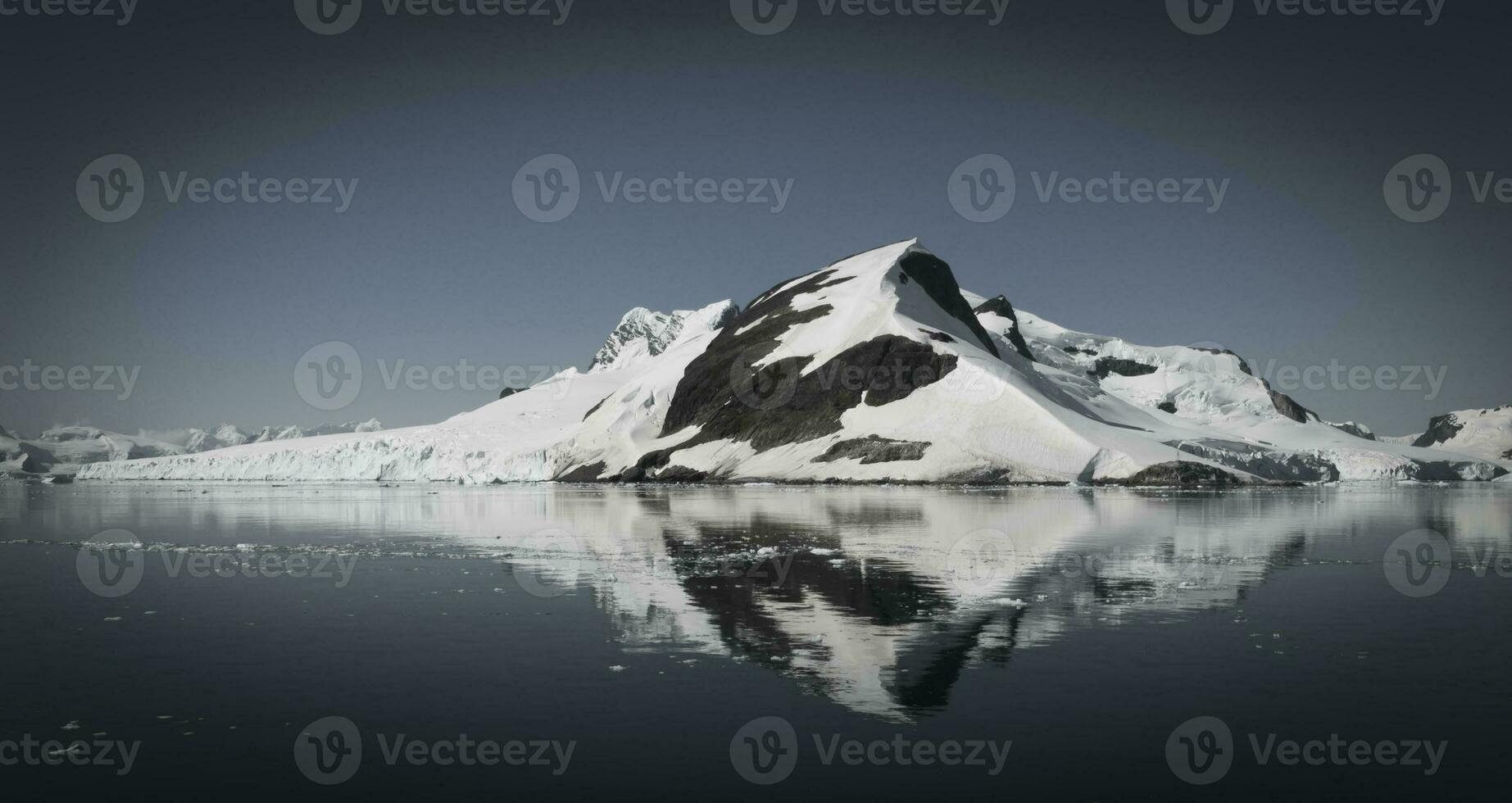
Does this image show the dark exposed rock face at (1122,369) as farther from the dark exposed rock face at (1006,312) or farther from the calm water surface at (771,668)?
the calm water surface at (771,668)

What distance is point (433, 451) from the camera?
5738 inches

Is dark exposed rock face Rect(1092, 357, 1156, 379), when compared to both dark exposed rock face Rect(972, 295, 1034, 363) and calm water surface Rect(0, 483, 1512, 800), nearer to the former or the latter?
dark exposed rock face Rect(972, 295, 1034, 363)

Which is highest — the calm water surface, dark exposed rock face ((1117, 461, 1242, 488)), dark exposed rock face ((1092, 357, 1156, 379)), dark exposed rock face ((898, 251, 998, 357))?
dark exposed rock face ((898, 251, 998, 357))

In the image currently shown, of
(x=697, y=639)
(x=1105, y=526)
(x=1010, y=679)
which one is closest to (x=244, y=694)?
(x=697, y=639)

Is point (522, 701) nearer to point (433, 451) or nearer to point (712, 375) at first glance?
point (712, 375)

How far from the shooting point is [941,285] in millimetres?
149500

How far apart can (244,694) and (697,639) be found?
6565 millimetres

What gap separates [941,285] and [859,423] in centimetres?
4456

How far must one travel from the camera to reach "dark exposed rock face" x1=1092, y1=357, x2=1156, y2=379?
19462cm

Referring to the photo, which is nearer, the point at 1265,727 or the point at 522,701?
the point at 1265,727

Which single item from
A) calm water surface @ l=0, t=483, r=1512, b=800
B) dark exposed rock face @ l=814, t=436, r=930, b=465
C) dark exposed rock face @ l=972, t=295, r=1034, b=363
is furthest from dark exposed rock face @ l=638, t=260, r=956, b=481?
calm water surface @ l=0, t=483, r=1512, b=800

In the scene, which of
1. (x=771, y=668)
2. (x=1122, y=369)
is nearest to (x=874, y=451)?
(x=771, y=668)

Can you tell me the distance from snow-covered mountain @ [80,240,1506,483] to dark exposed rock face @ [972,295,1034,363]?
4.33 feet

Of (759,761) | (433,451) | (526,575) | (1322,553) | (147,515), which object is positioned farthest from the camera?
(433,451)
